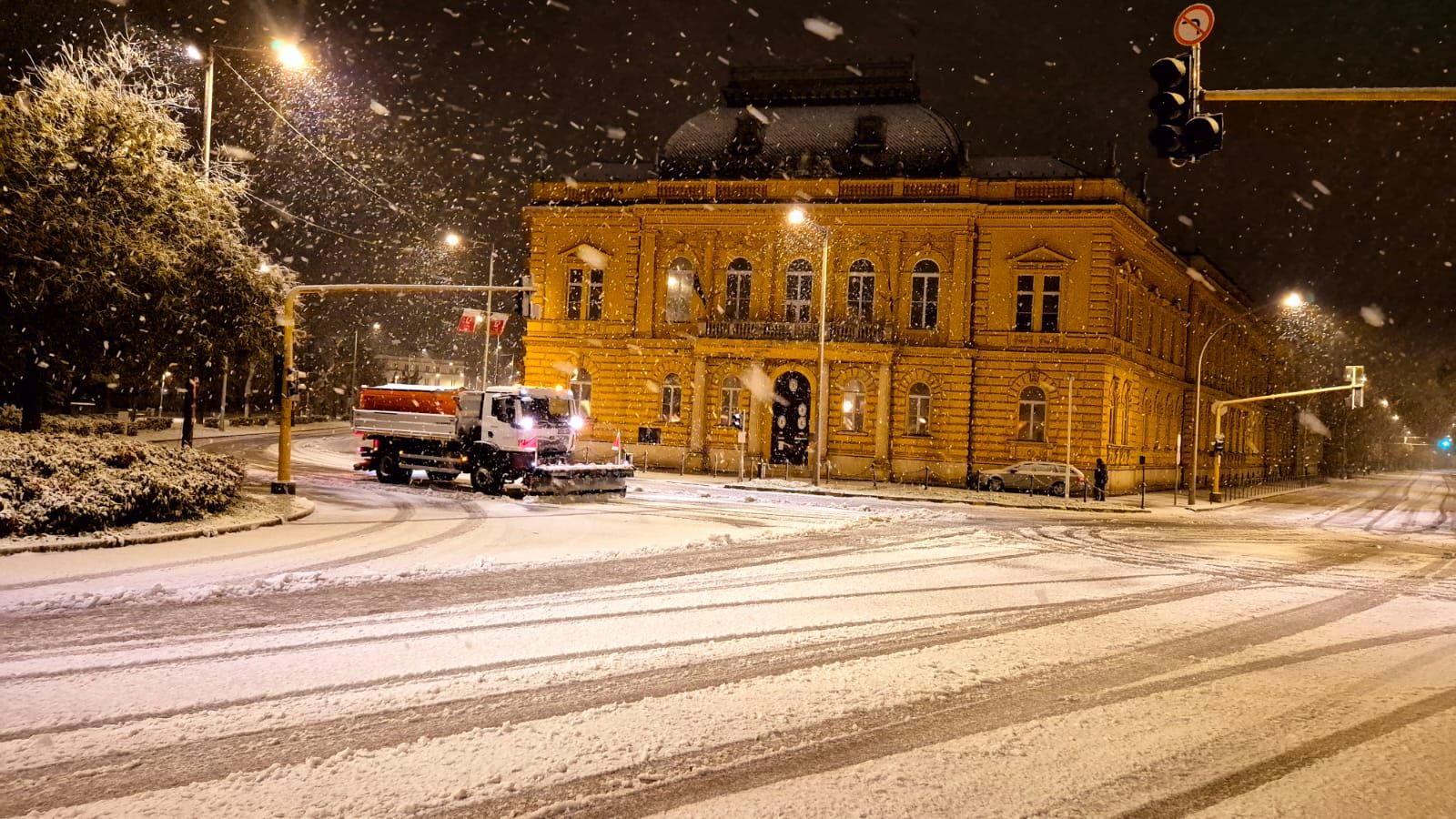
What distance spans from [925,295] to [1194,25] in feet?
109

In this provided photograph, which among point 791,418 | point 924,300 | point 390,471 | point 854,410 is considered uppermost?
point 924,300

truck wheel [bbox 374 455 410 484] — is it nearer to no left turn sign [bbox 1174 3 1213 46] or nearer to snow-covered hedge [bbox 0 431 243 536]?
snow-covered hedge [bbox 0 431 243 536]

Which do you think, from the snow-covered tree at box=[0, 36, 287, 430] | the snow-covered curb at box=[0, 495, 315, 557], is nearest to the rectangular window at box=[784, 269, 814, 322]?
the snow-covered tree at box=[0, 36, 287, 430]

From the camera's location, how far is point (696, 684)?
25.5ft

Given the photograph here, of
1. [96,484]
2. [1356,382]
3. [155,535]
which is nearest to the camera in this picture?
[155,535]

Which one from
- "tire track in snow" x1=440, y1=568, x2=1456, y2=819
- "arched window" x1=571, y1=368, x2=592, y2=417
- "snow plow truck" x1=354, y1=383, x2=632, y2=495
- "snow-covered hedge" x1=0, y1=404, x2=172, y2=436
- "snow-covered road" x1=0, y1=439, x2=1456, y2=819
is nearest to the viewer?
"tire track in snow" x1=440, y1=568, x2=1456, y2=819

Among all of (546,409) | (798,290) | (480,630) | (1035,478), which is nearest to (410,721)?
(480,630)

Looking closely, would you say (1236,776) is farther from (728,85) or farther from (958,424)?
(728,85)

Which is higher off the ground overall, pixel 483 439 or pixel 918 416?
pixel 918 416

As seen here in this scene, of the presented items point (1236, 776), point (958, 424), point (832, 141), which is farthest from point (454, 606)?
point (832, 141)

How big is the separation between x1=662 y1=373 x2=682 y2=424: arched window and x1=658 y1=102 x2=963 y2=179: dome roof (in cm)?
991

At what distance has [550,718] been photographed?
22.1ft

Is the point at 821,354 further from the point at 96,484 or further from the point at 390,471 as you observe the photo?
the point at 96,484

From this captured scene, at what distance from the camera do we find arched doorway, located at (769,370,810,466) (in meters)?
44.1
